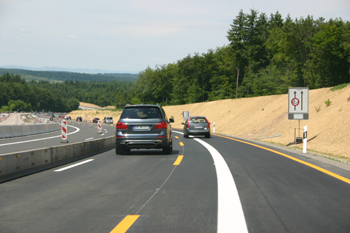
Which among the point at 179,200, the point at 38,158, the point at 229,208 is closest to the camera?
the point at 229,208

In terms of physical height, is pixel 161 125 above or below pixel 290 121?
above

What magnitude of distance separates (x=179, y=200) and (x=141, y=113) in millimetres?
7507

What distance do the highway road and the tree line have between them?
196 ft

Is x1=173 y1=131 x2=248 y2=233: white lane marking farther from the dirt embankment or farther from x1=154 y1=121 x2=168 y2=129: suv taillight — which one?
the dirt embankment

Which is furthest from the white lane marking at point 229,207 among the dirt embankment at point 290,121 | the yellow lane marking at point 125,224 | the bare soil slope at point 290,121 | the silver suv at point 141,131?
the bare soil slope at point 290,121

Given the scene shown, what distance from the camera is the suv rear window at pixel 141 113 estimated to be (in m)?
12.8

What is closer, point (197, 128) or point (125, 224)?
point (125, 224)

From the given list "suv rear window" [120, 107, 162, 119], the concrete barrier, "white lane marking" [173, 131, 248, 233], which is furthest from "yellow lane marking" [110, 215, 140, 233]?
the concrete barrier

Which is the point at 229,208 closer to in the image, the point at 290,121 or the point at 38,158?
the point at 38,158

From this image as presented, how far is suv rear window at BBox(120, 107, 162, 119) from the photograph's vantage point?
12.8m

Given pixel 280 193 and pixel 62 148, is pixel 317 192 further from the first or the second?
pixel 62 148

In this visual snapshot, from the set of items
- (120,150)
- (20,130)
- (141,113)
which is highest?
(141,113)

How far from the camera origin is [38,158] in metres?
9.41

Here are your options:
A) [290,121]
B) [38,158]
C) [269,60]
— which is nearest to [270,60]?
[269,60]
